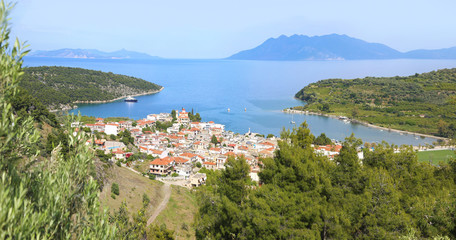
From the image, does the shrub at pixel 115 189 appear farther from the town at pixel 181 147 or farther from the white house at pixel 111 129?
the white house at pixel 111 129

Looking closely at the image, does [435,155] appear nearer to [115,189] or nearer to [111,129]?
[115,189]

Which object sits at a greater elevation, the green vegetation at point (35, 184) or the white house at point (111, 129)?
the green vegetation at point (35, 184)

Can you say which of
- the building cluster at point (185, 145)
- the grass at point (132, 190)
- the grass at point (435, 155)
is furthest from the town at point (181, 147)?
the grass at point (435, 155)

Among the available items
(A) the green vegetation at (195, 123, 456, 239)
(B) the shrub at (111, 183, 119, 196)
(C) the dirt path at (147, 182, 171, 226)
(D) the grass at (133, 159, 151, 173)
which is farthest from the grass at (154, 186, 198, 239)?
(A) the green vegetation at (195, 123, 456, 239)

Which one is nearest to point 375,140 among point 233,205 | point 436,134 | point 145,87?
point 436,134

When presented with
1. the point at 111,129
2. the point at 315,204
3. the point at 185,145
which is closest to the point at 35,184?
the point at 315,204
